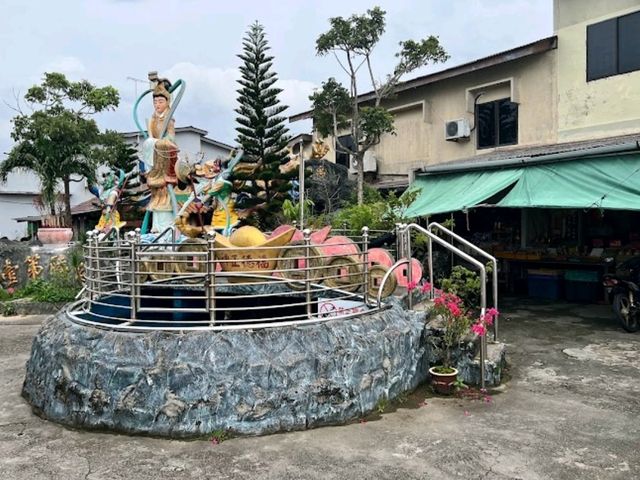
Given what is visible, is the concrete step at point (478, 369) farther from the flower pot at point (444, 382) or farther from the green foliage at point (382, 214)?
the green foliage at point (382, 214)

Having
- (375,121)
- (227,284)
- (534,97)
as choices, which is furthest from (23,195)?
(227,284)

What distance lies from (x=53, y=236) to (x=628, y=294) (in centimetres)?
1161

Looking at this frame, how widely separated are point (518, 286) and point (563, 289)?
988 millimetres

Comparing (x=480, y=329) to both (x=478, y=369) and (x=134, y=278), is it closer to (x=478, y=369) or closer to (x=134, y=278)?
(x=478, y=369)

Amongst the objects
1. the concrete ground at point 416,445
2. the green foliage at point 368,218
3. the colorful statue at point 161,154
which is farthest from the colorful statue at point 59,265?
the concrete ground at point 416,445

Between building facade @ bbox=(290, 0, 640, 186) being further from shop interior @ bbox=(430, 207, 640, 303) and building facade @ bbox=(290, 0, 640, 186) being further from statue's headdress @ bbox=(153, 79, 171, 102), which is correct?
statue's headdress @ bbox=(153, 79, 171, 102)

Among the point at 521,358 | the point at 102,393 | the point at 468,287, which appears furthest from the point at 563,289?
the point at 102,393

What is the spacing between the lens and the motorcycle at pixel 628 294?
724 centimetres

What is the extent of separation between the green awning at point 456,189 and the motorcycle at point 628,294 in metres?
2.08

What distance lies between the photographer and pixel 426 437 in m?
3.99

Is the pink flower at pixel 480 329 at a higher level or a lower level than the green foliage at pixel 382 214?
lower

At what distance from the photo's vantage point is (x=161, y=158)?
11.7 m

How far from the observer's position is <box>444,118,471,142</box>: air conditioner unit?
41.1 feet

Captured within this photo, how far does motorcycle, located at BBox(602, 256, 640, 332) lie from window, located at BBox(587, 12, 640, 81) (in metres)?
4.05
